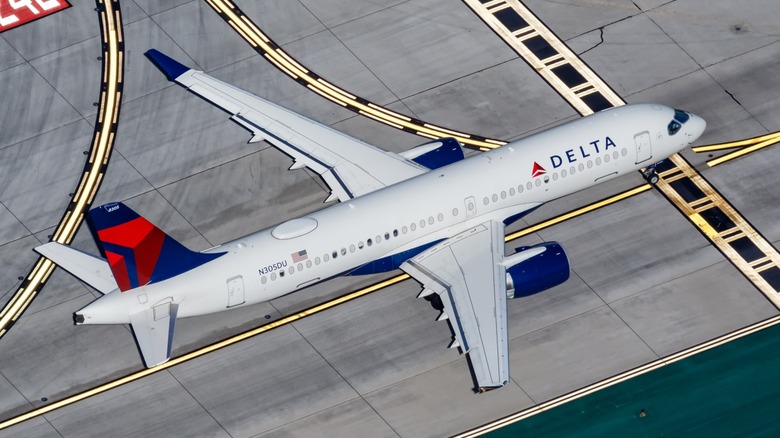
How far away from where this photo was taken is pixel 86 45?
79.1 metres

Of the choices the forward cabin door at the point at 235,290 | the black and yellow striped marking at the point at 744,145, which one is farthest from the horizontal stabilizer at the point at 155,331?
the black and yellow striped marking at the point at 744,145

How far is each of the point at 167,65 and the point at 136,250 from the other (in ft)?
55.4

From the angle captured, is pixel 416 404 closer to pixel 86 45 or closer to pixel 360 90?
pixel 360 90

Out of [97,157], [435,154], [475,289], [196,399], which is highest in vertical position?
[97,157]

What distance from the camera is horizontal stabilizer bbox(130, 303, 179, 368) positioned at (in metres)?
59.0

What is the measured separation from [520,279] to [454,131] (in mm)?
13334

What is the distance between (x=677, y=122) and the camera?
69625 millimetres

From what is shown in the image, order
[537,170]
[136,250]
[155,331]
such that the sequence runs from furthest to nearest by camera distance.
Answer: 1. [537,170]
2. [155,331]
3. [136,250]

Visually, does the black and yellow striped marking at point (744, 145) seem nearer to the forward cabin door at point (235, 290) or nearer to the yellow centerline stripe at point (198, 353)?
the yellow centerline stripe at point (198, 353)

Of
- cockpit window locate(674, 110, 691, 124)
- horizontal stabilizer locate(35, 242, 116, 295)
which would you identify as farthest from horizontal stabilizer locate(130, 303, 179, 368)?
cockpit window locate(674, 110, 691, 124)

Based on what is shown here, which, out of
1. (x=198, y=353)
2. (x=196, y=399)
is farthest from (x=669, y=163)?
(x=196, y=399)

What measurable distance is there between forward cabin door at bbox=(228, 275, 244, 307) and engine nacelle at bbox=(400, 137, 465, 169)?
491 inches

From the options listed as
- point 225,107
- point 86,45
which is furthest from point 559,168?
point 86,45

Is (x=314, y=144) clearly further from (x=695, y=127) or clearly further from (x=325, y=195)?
(x=695, y=127)
